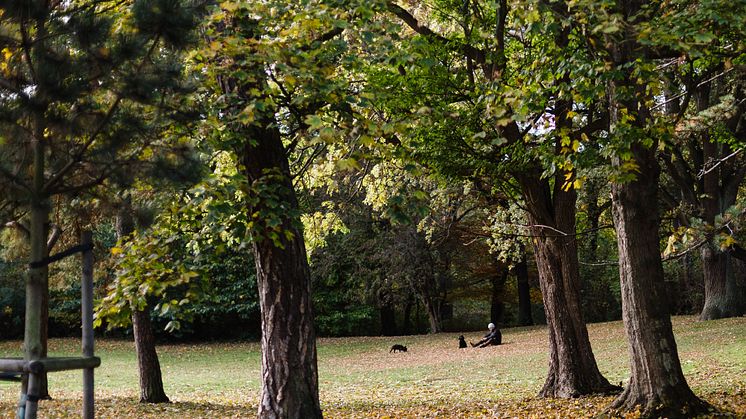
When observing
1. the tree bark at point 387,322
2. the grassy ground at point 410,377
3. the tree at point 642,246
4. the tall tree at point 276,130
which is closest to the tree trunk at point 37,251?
the tall tree at point 276,130

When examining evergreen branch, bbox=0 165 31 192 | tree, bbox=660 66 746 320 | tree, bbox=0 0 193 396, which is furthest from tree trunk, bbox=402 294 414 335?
evergreen branch, bbox=0 165 31 192

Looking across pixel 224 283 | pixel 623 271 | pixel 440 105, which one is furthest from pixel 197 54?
pixel 224 283

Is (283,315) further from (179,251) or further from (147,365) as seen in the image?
(147,365)

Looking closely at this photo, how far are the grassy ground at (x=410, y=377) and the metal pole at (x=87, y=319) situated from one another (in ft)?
19.0

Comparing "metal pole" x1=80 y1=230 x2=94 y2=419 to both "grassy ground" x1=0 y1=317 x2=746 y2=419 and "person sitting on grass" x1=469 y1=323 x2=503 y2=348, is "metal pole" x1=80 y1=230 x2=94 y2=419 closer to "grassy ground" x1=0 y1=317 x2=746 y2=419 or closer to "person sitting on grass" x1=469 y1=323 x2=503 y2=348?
"grassy ground" x1=0 y1=317 x2=746 y2=419

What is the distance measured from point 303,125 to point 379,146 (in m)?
1.20

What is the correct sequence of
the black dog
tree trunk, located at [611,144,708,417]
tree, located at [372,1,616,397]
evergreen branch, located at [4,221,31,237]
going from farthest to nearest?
1. the black dog
2. tree, located at [372,1,616,397]
3. tree trunk, located at [611,144,708,417]
4. evergreen branch, located at [4,221,31,237]

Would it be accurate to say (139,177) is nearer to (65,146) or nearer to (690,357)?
(65,146)

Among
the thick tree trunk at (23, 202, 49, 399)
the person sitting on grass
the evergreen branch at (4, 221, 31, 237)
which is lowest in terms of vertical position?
the person sitting on grass

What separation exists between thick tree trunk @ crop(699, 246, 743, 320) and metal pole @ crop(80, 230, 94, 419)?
2182 cm

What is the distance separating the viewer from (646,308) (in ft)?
27.9

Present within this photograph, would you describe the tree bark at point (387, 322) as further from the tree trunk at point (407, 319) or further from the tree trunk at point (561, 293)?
the tree trunk at point (561, 293)

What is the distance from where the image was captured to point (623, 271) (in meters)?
8.75

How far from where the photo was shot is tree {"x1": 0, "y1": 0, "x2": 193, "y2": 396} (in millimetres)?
5422
